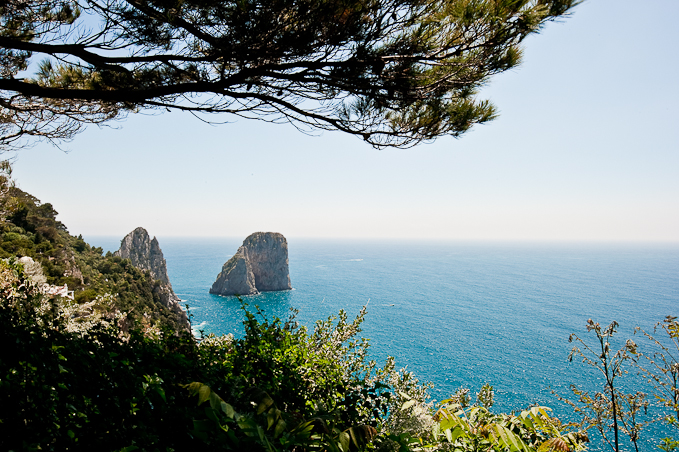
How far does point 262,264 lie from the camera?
61.0 meters

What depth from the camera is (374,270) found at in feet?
247

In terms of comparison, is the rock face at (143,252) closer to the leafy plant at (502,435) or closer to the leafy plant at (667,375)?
the leafy plant at (667,375)

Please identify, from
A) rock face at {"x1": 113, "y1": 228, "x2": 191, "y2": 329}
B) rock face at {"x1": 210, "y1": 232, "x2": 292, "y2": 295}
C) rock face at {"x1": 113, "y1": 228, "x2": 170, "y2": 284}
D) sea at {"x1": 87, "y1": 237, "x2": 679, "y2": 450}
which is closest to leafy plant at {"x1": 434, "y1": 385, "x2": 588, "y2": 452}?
sea at {"x1": 87, "y1": 237, "x2": 679, "y2": 450}

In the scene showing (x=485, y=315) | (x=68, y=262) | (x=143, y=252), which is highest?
(x=68, y=262)

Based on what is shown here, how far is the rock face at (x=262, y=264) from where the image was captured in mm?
54781

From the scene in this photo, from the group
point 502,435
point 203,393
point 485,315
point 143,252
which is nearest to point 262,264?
point 143,252

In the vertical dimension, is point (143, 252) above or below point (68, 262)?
below

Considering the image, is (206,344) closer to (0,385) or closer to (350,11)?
(0,385)

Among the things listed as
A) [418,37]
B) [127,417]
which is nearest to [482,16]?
[418,37]

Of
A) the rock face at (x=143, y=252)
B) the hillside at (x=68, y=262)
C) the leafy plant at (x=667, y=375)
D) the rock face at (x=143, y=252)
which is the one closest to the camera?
the leafy plant at (x=667, y=375)

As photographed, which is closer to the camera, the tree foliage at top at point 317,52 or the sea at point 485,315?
the tree foliage at top at point 317,52

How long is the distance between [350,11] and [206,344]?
3510 millimetres

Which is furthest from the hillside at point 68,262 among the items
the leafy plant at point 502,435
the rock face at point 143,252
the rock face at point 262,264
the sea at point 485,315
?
the rock face at point 262,264

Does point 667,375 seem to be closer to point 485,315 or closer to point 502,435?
point 502,435
